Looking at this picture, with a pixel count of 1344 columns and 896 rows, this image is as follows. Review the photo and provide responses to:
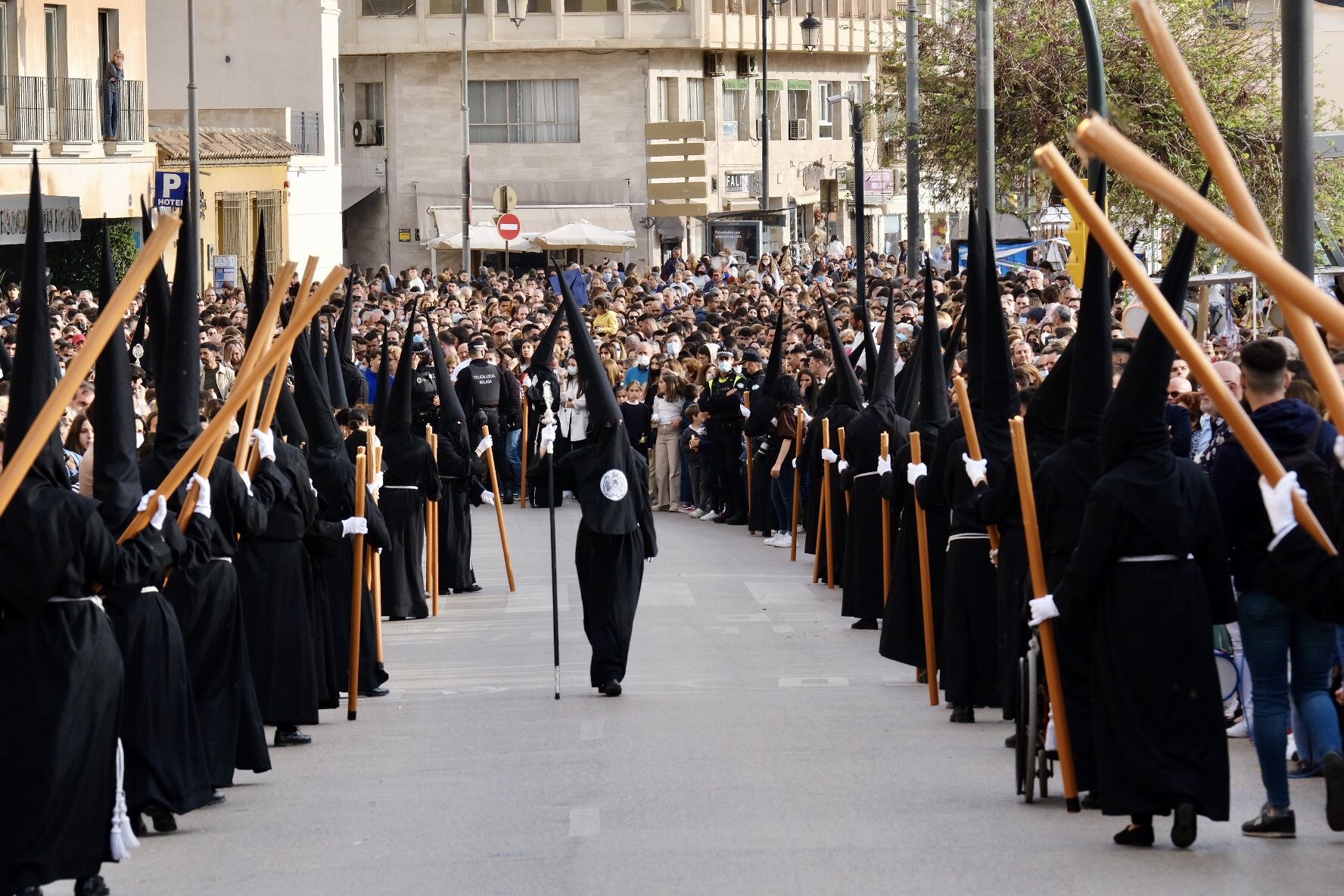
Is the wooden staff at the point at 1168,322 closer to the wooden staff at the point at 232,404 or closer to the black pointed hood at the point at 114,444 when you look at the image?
the wooden staff at the point at 232,404

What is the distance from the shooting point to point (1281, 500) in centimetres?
841

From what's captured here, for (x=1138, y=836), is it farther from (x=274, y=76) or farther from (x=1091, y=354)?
(x=274, y=76)

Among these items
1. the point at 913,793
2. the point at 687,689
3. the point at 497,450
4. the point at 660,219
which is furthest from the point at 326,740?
the point at 660,219

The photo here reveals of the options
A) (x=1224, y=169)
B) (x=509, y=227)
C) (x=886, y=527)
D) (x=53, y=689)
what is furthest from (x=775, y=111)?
(x=1224, y=169)

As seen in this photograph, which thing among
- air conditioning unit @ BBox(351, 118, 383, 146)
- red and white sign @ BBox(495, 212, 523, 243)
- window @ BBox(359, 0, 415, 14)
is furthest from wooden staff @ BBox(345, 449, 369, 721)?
window @ BBox(359, 0, 415, 14)

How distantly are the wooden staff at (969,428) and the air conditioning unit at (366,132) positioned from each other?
2321 inches

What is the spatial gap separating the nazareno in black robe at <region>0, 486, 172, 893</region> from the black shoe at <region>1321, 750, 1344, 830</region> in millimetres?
4561

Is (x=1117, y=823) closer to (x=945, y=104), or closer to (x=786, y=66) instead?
(x=945, y=104)

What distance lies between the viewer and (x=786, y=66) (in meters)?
73.5

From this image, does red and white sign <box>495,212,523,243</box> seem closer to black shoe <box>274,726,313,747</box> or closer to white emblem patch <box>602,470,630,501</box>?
white emblem patch <box>602,470,630,501</box>

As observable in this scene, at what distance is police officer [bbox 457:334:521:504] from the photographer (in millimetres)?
26766

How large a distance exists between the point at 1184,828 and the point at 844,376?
1025cm

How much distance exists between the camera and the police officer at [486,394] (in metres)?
26.8

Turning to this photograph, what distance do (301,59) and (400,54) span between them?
1051 cm
